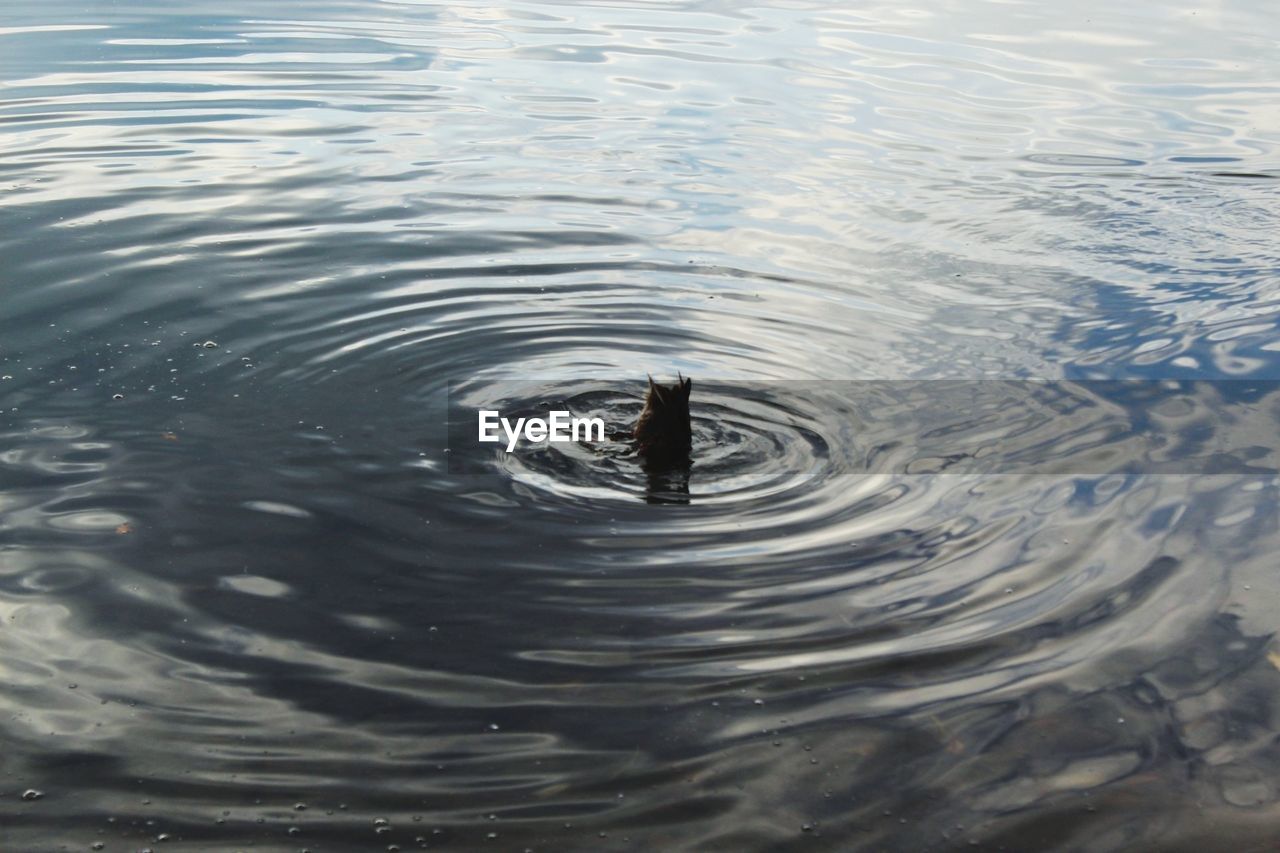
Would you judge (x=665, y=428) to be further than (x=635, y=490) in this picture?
Yes

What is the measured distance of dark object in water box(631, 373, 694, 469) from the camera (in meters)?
6.52

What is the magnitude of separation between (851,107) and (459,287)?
742cm

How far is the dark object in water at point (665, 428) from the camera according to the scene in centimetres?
652

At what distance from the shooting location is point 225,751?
442 cm

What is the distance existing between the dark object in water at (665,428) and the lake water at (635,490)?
21cm

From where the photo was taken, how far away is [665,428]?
6.62 meters

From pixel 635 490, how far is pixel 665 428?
368mm

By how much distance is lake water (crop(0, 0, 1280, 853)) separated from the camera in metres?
4.37

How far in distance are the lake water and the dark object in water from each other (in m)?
0.21

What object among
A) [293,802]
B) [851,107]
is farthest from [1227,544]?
[851,107]

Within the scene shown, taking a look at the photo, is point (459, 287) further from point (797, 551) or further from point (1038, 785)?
point (1038, 785)

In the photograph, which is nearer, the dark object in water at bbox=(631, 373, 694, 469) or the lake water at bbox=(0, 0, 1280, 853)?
the lake water at bbox=(0, 0, 1280, 853)

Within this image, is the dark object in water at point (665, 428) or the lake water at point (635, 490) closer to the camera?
the lake water at point (635, 490)

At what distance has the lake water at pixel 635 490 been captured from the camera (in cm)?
437
